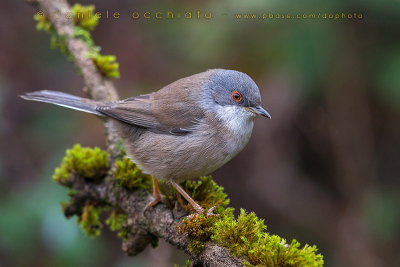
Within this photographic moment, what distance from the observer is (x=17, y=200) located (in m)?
5.09

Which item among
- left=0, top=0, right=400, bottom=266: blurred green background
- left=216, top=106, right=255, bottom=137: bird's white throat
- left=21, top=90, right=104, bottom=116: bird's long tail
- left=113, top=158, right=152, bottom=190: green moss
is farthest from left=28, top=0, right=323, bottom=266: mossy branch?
left=0, top=0, right=400, bottom=266: blurred green background

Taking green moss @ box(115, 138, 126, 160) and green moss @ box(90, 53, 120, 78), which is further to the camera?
green moss @ box(90, 53, 120, 78)

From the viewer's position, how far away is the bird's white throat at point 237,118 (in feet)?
13.3

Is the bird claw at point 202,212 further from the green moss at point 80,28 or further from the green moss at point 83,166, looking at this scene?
the green moss at point 80,28

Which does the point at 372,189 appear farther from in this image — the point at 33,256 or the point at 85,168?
the point at 33,256

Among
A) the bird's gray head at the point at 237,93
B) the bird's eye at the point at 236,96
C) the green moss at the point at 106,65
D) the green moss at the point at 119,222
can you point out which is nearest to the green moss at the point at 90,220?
the green moss at the point at 119,222

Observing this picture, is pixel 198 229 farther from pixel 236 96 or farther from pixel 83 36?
pixel 83 36

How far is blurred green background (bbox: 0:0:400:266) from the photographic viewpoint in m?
5.50

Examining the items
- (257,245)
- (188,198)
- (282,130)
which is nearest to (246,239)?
(257,245)

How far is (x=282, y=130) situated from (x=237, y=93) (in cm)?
→ 280

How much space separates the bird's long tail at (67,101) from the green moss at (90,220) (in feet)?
3.33

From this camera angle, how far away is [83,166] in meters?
4.27

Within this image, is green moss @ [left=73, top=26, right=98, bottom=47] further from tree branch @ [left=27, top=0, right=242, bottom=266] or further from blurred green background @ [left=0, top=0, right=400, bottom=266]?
blurred green background @ [left=0, top=0, right=400, bottom=266]

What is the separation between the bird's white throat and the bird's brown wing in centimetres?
24
